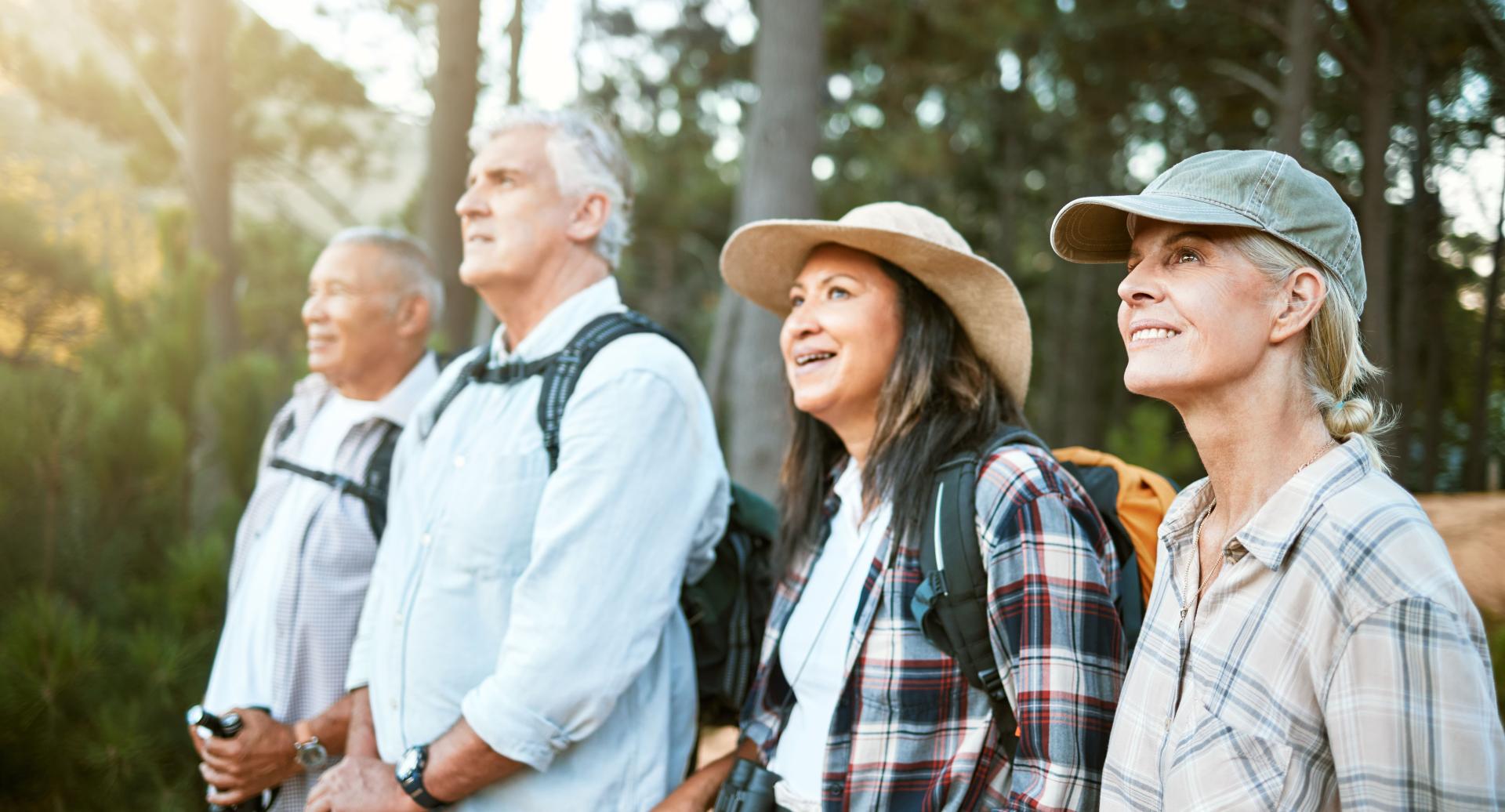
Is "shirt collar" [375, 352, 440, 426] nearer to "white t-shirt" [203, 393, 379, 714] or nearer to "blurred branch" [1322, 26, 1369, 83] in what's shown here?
"white t-shirt" [203, 393, 379, 714]

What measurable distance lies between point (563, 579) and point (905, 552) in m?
0.69

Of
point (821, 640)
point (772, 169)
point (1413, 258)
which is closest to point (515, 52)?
point (772, 169)

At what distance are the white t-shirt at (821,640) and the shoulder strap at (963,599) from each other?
7.9 inches

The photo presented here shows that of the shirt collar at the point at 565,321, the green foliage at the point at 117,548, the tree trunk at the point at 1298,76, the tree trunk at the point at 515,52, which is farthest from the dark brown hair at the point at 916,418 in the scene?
the tree trunk at the point at 1298,76

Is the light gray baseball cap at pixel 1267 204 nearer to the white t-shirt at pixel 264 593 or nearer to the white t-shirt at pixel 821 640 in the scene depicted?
the white t-shirt at pixel 821 640

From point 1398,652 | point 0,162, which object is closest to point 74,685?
point 1398,652

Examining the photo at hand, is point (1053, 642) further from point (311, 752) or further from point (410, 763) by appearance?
point (311, 752)

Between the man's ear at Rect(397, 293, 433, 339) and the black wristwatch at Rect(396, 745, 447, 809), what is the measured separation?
1379 mm

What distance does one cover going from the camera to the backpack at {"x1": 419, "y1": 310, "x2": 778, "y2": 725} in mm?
2340

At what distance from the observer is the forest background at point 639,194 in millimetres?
3287

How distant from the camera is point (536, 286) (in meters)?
2.45

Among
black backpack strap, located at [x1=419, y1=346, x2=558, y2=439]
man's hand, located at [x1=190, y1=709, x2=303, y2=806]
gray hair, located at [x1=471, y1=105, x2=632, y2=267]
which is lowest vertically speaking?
man's hand, located at [x1=190, y1=709, x2=303, y2=806]

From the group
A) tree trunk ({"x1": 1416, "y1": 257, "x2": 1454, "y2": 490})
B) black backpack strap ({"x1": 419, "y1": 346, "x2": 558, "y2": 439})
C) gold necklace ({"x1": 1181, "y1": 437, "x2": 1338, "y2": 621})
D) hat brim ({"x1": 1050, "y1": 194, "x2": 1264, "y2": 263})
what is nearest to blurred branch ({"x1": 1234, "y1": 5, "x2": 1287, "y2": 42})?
tree trunk ({"x1": 1416, "y1": 257, "x2": 1454, "y2": 490})

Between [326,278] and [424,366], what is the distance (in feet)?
1.26
